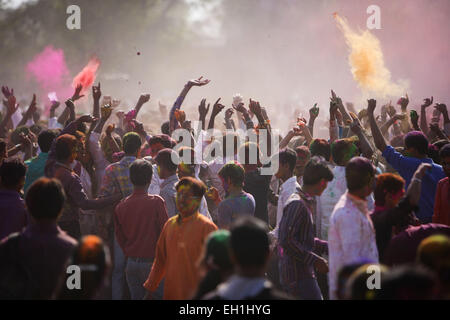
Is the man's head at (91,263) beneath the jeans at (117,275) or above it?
above

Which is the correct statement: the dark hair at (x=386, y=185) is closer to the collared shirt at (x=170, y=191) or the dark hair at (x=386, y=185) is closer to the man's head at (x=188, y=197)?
the man's head at (x=188, y=197)

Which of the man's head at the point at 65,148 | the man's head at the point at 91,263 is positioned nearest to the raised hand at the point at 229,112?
the man's head at the point at 65,148

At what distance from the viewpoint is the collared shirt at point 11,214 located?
173 inches

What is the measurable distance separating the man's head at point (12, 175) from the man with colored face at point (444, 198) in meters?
4.35

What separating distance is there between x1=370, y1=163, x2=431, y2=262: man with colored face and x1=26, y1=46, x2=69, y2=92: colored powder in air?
3892 cm

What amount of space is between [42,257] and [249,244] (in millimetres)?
1640

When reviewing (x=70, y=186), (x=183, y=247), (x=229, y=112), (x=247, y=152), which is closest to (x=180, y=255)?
(x=183, y=247)

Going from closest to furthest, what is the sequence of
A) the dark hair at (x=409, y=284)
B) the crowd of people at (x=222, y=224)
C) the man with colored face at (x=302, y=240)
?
the dark hair at (x=409, y=284)
the crowd of people at (x=222, y=224)
the man with colored face at (x=302, y=240)

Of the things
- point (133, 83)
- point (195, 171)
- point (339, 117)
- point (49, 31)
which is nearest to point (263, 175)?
point (195, 171)

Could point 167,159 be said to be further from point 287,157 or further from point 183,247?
point 183,247

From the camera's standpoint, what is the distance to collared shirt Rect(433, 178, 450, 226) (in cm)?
523

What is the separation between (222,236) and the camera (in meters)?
3.25
